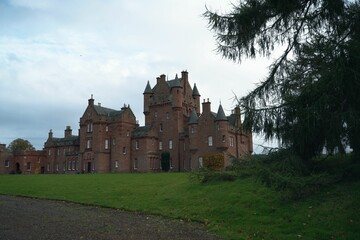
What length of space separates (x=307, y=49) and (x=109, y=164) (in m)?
55.5

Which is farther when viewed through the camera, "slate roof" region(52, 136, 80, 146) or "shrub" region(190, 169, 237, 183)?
"slate roof" region(52, 136, 80, 146)

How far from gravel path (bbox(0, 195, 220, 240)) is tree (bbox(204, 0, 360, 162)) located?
12.5 ft

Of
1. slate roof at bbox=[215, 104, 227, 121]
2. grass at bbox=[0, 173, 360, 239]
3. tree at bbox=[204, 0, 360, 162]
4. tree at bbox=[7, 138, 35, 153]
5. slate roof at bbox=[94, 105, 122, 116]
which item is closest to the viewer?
tree at bbox=[204, 0, 360, 162]

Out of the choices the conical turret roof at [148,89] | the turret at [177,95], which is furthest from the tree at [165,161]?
the conical turret roof at [148,89]

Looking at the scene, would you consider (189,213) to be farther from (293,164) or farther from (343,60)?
(343,60)

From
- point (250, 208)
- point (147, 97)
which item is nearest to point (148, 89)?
point (147, 97)

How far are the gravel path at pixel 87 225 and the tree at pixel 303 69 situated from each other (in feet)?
12.5

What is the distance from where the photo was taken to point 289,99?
9141 mm

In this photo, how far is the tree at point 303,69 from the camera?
343 inches

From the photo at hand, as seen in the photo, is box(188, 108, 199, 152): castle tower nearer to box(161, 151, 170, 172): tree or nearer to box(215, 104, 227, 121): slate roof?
box(215, 104, 227, 121): slate roof

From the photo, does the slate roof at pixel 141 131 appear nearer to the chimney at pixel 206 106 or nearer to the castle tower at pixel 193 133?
the castle tower at pixel 193 133

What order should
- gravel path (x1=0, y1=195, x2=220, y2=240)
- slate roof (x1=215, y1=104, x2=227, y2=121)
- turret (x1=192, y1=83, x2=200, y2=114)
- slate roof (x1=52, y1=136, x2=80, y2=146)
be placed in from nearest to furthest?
gravel path (x1=0, y1=195, x2=220, y2=240)
slate roof (x1=215, y1=104, x2=227, y2=121)
turret (x1=192, y1=83, x2=200, y2=114)
slate roof (x1=52, y1=136, x2=80, y2=146)

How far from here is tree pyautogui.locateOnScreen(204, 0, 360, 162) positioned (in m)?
8.70

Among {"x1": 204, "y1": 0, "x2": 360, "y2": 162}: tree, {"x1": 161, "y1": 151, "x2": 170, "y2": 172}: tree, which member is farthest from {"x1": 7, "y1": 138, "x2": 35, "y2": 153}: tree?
{"x1": 204, "y1": 0, "x2": 360, "y2": 162}: tree
